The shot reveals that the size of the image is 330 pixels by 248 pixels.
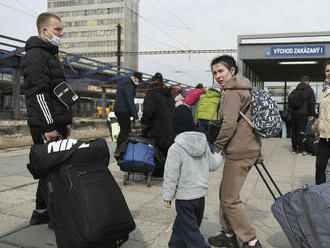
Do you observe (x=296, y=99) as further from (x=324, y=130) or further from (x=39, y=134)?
(x=39, y=134)

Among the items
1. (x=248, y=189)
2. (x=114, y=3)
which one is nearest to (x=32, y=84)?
(x=248, y=189)

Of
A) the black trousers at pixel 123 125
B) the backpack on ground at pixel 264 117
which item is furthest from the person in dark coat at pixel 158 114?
the backpack on ground at pixel 264 117

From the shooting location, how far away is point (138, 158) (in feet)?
16.1

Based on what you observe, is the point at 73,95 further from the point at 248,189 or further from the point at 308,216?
the point at 248,189

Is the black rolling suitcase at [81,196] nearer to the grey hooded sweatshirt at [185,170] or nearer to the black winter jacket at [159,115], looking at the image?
the grey hooded sweatshirt at [185,170]

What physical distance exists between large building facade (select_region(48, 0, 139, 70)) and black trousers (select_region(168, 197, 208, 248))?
107 meters

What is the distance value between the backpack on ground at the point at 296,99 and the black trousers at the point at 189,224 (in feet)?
22.9

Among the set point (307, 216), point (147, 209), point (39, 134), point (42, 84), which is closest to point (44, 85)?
point (42, 84)

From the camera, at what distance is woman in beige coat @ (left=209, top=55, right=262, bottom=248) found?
272 cm

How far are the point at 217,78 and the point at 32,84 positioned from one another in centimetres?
165

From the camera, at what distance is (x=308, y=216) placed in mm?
2289

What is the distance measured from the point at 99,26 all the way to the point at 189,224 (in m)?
115

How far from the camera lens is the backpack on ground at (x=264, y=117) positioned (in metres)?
2.72

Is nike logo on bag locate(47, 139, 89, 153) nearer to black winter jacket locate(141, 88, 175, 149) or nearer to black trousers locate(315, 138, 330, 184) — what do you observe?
black winter jacket locate(141, 88, 175, 149)
